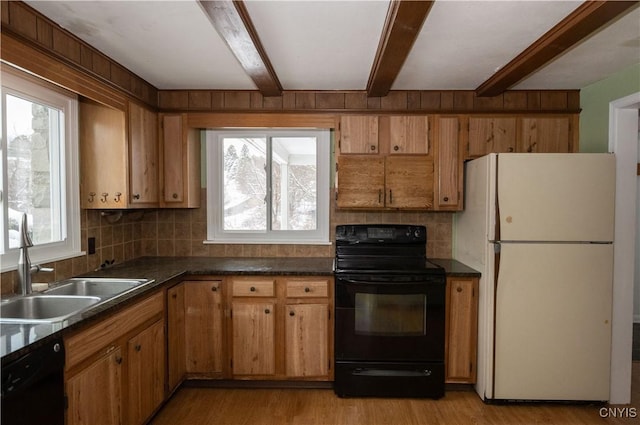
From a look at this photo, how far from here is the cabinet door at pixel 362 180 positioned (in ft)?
9.37

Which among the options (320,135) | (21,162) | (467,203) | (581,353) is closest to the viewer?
(21,162)

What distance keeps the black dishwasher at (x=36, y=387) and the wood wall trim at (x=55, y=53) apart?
4.15ft

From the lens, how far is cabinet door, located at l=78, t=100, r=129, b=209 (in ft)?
7.87

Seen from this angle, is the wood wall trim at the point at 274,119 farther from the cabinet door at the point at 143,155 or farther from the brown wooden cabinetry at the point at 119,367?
the brown wooden cabinetry at the point at 119,367

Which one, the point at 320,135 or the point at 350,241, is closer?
the point at 350,241

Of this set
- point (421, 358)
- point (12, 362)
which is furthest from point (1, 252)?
point (421, 358)

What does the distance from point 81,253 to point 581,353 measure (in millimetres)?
3374

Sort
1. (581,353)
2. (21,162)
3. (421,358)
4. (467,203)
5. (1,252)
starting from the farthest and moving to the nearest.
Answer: (467,203) → (421,358) → (581,353) → (21,162) → (1,252)

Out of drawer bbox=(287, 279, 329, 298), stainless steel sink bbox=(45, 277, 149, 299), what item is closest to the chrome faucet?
stainless steel sink bbox=(45, 277, 149, 299)

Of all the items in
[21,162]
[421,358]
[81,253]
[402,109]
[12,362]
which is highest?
[402,109]

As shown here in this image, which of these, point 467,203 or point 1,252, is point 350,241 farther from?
point 1,252

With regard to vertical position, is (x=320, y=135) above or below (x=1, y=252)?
above

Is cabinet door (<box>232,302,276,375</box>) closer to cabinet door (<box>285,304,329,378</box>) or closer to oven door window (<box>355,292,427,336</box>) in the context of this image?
cabinet door (<box>285,304,329,378</box>)

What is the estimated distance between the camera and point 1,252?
1.82 m
